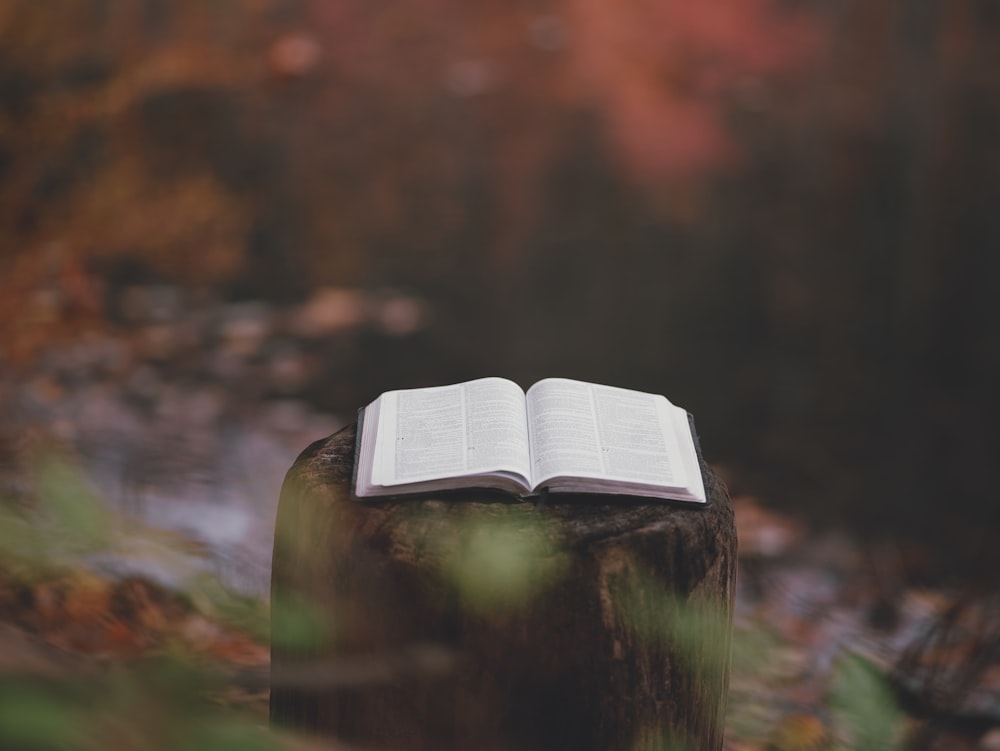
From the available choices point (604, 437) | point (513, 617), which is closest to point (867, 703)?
point (513, 617)

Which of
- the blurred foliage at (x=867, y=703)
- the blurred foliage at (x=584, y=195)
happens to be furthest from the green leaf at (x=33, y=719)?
the blurred foliage at (x=584, y=195)

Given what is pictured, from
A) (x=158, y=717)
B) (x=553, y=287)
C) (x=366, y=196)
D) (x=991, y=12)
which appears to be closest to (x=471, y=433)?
(x=158, y=717)

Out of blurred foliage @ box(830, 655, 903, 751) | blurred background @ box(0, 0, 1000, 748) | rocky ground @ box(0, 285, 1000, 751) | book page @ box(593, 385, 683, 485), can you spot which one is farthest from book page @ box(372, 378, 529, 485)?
blurred background @ box(0, 0, 1000, 748)

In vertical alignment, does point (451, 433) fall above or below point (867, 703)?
above

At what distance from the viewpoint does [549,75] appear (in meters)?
7.66

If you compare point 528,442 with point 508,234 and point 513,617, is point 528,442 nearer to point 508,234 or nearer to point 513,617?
point 513,617

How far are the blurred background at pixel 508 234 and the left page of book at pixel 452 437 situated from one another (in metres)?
0.93

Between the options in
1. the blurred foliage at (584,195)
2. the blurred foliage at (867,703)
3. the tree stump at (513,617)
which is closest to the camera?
the blurred foliage at (867,703)

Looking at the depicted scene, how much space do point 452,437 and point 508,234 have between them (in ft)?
13.7

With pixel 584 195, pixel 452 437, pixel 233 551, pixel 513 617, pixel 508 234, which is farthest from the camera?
pixel 584 195

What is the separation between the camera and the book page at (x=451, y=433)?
5.17 ft

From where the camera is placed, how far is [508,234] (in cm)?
573

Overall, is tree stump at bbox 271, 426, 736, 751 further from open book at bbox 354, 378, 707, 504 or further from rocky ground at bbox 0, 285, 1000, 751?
rocky ground at bbox 0, 285, 1000, 751

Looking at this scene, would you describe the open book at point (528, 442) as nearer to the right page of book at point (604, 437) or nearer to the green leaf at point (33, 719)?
the right page of book at point (604, 437)
